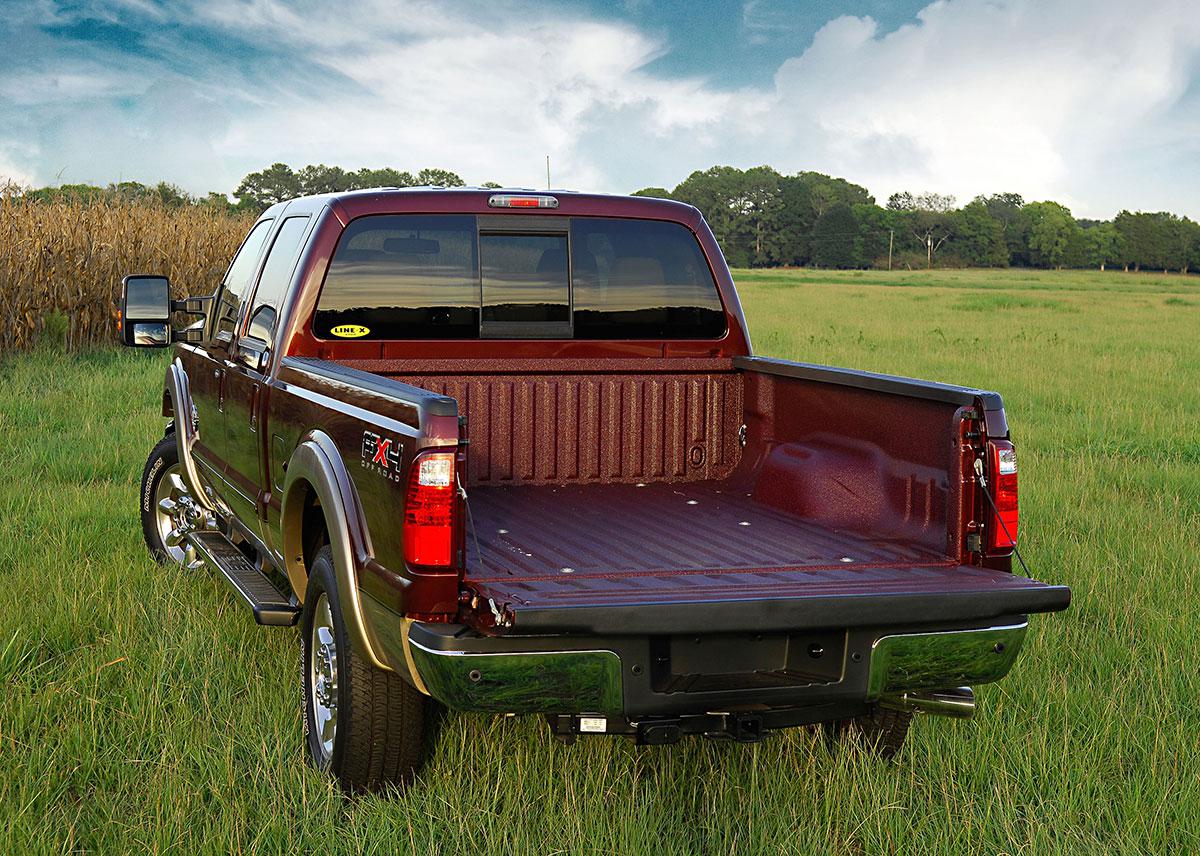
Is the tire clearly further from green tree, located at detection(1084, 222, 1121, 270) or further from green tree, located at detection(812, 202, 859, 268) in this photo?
green tree, located at detection(1084, 222, 1121, 270)

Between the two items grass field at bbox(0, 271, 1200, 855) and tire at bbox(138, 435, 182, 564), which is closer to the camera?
grass field at bbox(0, 271, 1200, 855)

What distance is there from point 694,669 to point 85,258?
51.4 feet

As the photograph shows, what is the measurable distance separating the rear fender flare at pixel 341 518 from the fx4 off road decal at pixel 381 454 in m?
0.20

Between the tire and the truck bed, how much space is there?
8.74 feet

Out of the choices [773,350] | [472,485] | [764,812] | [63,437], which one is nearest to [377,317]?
[472,485]

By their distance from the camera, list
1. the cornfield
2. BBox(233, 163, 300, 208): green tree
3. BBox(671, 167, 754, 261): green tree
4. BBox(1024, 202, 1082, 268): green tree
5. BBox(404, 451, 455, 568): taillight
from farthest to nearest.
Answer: BBox(1024, 202, 1082, 268): green tree → BBox(671, 167, 754, 261): green tree → BBox(233, 163, 300, 208): green tree → the cornfield → BBox(404, 451, 455, 568): taillight

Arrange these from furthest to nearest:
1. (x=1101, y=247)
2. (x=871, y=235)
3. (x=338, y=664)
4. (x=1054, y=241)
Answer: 1. (x=1101, y=247)
2. (x=1054, y=241)
3. (x=871, y=235)
4. (x=338, y=664)

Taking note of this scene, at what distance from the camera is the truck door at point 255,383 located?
528 cm

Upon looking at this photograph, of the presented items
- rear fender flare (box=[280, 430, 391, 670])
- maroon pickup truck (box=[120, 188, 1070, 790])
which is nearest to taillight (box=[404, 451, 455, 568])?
maroon pickup truck (box=[120, 188, 1070, 790])

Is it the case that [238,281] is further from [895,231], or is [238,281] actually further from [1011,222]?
[1011,222]

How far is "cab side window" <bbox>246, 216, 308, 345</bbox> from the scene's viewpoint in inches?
210

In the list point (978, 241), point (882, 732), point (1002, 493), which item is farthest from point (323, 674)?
point (978, 241)

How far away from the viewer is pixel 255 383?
17.5 feet

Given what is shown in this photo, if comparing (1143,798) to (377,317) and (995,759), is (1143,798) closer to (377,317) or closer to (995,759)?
(995,759)
